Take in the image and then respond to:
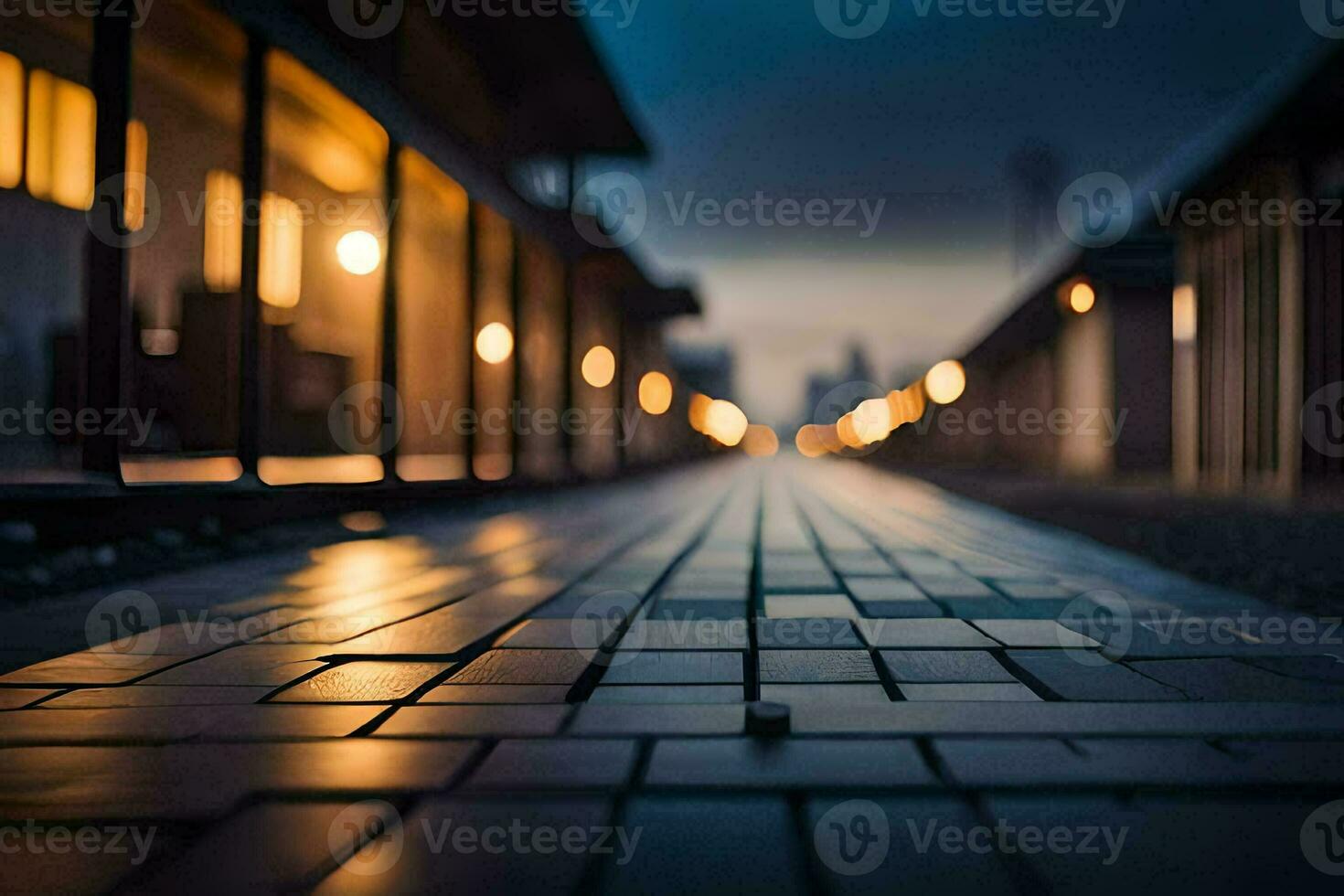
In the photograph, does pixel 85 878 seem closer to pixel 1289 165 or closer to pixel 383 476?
pixel 383 476

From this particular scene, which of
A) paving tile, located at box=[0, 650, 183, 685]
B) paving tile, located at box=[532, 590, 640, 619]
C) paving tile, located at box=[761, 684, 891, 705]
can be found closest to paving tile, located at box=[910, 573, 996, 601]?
paving tile, located at box=[532, 590, 640, 619]

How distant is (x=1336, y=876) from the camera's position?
99cm

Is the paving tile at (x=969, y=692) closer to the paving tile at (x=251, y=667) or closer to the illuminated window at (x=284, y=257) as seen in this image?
the paving tile at (x=251, y=667)

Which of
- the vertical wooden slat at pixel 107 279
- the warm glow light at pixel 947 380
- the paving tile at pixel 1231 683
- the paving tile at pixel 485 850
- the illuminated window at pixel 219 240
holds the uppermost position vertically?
the illuminated window at pixel 219 240

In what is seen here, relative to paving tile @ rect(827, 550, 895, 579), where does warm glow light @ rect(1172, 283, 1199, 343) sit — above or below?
above

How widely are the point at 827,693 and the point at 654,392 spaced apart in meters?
17.0

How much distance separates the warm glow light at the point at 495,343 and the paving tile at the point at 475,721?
638cm

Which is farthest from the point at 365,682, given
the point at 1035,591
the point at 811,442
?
the point at 811,442

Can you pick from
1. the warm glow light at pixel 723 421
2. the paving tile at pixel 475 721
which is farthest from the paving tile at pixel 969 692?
the warm glow light at pixel 723 421

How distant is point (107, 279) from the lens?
11.0ft

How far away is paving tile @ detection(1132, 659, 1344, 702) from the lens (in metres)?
1.65

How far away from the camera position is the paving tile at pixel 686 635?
82.7 inches

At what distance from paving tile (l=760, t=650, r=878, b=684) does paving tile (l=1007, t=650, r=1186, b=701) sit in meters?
0.37

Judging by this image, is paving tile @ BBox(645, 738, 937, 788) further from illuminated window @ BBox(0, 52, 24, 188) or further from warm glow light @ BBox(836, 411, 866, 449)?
warm glow light @ BBox(836, 411, 866, 449)
